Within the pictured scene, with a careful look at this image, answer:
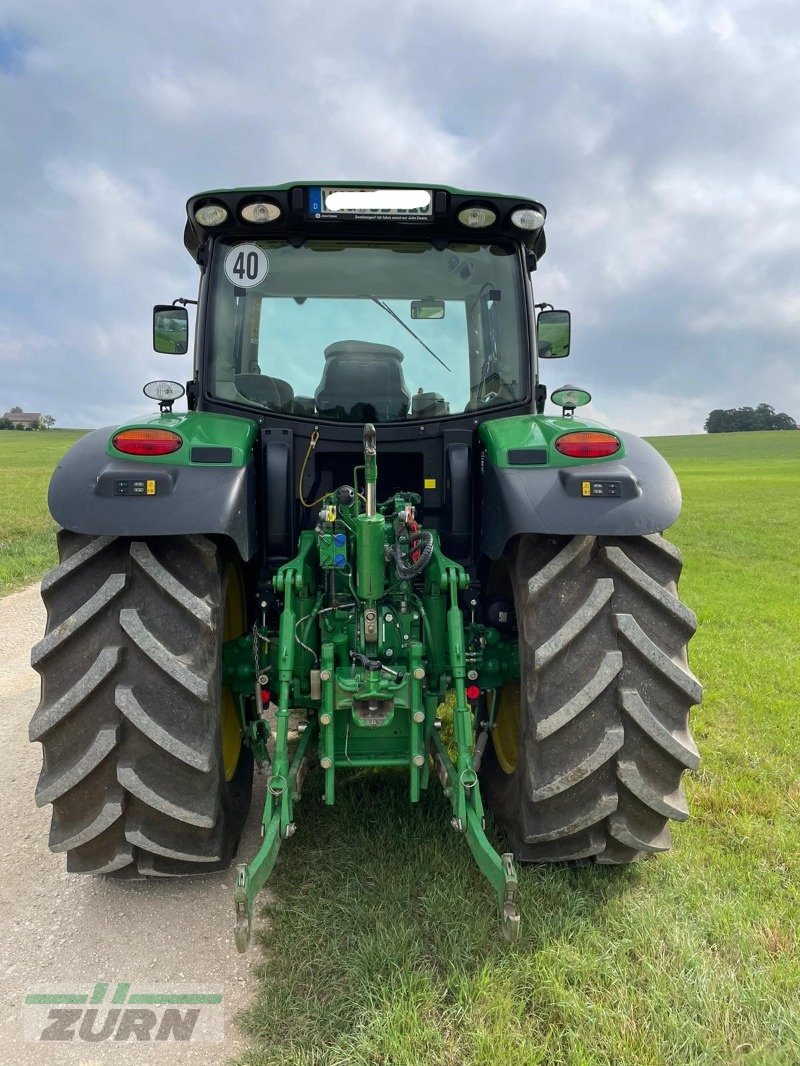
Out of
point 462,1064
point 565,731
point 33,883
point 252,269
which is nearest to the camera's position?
point 462,1064

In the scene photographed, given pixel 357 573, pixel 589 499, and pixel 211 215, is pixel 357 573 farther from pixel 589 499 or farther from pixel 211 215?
pixel 211 215

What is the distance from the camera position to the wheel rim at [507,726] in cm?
327

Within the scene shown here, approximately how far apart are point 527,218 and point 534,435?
100 centimetres

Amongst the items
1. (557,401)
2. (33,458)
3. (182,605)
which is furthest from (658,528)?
(33,458)

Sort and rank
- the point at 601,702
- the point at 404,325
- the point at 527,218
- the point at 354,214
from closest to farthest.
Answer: the point at 601,702, the point at 354,214, the point at 527,218, the point at 404,325

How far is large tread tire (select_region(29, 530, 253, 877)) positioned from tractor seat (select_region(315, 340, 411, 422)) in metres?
0.99

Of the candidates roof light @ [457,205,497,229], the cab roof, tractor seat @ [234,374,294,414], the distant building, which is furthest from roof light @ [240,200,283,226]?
the distant building

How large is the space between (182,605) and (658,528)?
1.64 meters

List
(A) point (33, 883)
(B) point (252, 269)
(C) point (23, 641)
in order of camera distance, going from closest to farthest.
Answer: (A) point (33, 883) → (B) point (252, 269) → (C) point (23, 641)

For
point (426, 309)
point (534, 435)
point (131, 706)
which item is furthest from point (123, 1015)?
point (426, 309)

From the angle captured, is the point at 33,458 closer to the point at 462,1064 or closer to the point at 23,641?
the point at 23,641

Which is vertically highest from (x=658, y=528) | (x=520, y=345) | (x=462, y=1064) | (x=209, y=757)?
(x=520, y=345)

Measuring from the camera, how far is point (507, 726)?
11.1 ft

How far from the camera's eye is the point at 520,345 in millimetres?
3350
